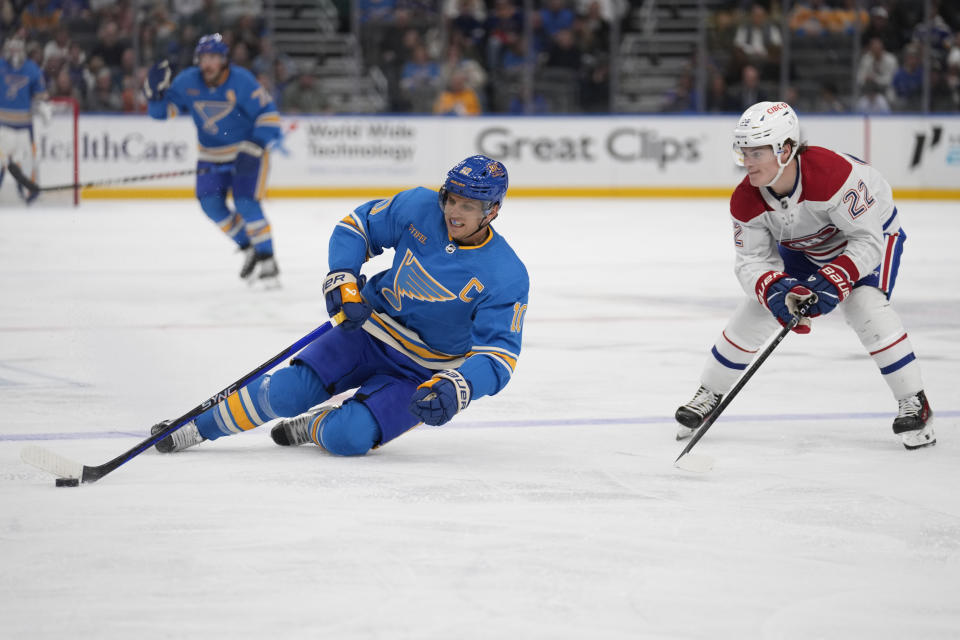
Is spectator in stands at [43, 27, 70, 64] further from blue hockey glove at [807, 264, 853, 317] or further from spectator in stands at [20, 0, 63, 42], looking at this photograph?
blue hockey glove at [807, 264, 853, 317]

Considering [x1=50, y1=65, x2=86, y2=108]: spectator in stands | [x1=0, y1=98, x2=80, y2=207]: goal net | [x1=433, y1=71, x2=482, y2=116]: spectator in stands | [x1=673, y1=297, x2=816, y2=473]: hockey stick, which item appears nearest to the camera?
[x1=673, y1=297, x2=816, y2=473]: hockey stick

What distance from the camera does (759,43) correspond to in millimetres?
13711

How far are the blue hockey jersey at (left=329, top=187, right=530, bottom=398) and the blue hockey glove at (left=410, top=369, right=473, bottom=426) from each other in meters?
0.05

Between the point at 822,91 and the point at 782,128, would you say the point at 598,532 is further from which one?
the point at 822,91

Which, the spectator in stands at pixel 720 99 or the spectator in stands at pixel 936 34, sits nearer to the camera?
the spectator in stands at pixel 720 99

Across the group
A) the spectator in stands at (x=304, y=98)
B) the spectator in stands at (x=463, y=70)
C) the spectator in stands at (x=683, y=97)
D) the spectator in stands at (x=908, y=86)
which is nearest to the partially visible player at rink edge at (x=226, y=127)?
the spectator in stands at (x=304, y=98)

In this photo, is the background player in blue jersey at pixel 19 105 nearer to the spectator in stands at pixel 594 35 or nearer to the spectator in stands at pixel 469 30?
the spectator in stands at pixel 469 30

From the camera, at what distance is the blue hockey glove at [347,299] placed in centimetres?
339

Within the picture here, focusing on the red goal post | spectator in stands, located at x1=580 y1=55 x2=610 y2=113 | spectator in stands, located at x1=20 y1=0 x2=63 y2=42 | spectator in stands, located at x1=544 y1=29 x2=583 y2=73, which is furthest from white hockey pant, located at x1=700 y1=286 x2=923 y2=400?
spectator in stands, located at x1=20 y1=0 x2=63 y2=42

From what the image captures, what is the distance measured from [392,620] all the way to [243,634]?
0.25 m

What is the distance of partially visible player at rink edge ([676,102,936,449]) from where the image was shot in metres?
3.57

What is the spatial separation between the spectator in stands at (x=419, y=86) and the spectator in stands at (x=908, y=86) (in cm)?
464

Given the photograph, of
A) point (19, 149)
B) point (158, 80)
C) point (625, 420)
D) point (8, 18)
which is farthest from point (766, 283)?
Answer: point (8, 18)

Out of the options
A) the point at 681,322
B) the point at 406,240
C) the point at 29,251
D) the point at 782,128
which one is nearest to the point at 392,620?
the point at 406,240
